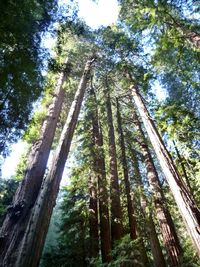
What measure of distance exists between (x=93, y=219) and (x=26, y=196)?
3928 mm

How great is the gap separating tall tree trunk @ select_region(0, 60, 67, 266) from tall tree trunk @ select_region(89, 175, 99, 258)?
2897 mm

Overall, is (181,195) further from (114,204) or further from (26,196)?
(114,204)

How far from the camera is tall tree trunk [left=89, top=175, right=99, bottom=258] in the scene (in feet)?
26.5

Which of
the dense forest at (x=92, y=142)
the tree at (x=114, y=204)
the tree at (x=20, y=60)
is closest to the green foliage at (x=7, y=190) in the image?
the dense forest at (x=92, y=142)

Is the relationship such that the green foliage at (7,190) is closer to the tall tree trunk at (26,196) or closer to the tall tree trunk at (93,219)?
the tall tree trunk at (93,219)

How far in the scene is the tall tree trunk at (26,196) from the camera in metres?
4.16

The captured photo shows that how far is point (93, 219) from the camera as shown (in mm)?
8969

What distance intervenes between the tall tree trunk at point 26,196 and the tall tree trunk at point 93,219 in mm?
2897

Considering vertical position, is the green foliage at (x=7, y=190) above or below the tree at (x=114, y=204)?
above

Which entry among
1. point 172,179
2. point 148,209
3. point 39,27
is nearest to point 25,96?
point 39,27

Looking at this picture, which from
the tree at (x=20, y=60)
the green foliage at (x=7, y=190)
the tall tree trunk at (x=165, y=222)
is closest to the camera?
the tree at (x=20, y=60)

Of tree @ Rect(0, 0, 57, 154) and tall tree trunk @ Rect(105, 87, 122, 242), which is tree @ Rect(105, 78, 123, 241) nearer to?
tall tree trunk @ Rect(105, 87, 122, 242)

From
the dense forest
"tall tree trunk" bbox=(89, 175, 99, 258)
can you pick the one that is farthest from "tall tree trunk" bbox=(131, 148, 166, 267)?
"tall tree trunk" bbox=(89, 175, 99, 258)

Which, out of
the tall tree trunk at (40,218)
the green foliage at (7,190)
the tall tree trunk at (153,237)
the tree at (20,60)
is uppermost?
the green foliage at (7,190)
